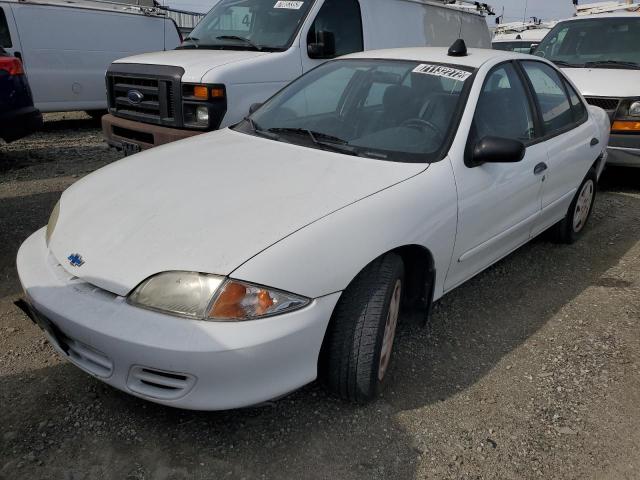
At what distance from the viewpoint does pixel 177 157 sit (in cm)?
307

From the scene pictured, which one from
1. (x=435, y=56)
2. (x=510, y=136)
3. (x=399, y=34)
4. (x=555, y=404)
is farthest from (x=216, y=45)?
(x=555, y=404)

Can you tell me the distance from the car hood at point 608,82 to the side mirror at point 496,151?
384 centimetres

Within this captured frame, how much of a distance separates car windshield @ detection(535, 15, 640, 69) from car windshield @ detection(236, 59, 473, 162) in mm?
4347

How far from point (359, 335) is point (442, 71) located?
1760 millimetres

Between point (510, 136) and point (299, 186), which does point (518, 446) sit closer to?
point (299, 186)

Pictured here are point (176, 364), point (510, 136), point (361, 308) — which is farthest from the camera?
point (510, 136)

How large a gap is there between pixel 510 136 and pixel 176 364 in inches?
93.6

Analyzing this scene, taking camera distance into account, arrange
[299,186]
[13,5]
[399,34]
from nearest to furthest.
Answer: [299,186], [399,34], [13,5]

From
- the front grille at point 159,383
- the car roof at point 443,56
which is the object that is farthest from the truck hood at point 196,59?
the front grille at point 159,383

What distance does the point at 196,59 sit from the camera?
5.17m

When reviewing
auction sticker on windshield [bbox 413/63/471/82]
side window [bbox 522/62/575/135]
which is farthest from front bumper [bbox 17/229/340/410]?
side window [bbox 522/62/575/135]

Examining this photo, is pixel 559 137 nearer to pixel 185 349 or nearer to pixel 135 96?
pixel 185 349

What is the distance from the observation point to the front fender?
2086 millimetres

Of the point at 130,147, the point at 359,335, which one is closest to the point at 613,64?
the point at 130,147
